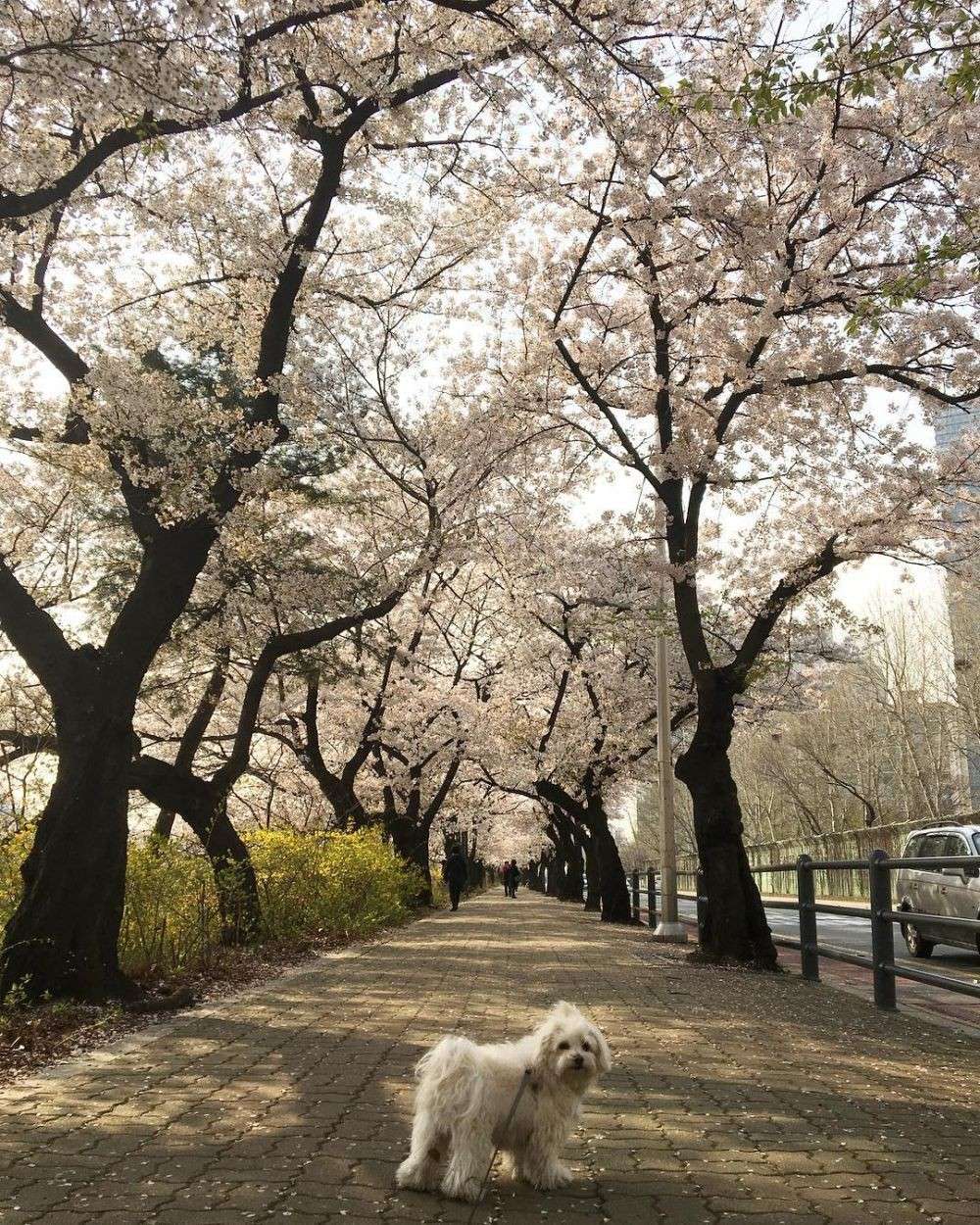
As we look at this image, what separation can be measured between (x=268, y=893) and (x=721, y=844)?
671 cm

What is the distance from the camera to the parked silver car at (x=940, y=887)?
13844 mm

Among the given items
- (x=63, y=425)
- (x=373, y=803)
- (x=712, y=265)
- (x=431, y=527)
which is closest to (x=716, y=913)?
(x=431, y=527)

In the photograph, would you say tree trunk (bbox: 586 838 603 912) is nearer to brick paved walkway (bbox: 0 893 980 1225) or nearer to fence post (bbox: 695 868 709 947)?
fence post (bbox: 695 868 709 947)

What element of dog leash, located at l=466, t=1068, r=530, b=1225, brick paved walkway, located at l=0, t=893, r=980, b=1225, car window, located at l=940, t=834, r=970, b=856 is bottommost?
brick paved walkway, located at l=0, t=893, r=980, b=1225

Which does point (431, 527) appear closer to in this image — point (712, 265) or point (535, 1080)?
point (712, 265)

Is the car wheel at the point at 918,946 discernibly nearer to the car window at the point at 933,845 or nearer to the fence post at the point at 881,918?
the car window at the point at 933,845

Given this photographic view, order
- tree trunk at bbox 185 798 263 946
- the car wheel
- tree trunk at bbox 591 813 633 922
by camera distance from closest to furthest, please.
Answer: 1. tree trunk at bbox 185 798 263 946
2. the car wheel
3. tree trunk at bbox 591 813 633 922

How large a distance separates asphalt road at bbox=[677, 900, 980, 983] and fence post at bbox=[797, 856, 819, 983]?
0.23 metres

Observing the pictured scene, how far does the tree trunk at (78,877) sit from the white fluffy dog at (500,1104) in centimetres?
488

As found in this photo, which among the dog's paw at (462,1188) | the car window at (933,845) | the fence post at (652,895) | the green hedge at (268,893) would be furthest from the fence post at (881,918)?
the fence post at (652,895)

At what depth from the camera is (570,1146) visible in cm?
477

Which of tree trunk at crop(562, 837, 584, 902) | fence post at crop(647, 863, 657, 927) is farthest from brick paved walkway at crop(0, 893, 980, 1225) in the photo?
tree trunk at crop(562, 837, 584, 902)

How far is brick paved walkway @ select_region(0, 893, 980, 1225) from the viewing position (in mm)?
3883

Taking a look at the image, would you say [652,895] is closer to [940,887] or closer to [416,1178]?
[940,887]
